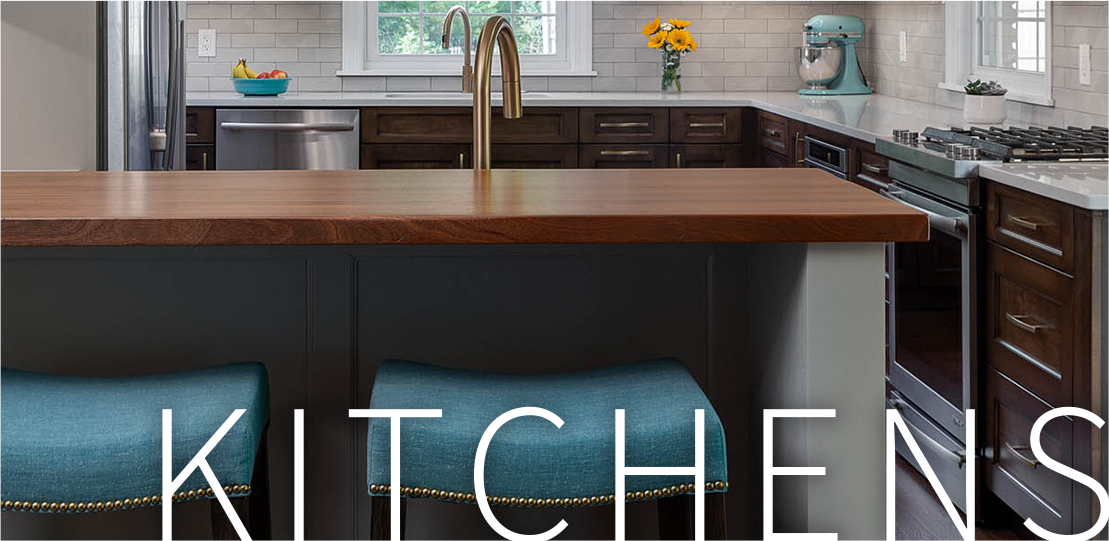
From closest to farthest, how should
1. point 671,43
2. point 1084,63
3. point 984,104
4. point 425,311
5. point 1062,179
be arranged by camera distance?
1. point 425,311
2. point 1062,179
3. point 1084,63
4. point 984,104
5. point 671,43

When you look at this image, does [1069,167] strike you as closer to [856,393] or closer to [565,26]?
[856,393]

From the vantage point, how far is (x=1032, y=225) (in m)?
2.54

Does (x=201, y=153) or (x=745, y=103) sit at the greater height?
(x=745, y=103)

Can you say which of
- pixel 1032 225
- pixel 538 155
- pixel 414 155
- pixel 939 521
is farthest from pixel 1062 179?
pixel 414 155

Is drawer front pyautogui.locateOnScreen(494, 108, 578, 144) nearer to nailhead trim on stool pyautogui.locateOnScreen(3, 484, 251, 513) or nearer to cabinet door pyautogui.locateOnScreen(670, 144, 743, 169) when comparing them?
cabinet door pyautogui.locateOnScreen(670, 144, 743, 169)

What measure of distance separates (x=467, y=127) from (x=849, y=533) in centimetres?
402

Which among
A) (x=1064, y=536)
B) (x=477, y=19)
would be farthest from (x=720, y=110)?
(x=1064, y=536)

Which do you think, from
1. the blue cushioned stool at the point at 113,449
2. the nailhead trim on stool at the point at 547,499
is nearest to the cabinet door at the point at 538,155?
the blue cushioned stool at the point at 113,449

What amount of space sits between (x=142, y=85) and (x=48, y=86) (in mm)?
633

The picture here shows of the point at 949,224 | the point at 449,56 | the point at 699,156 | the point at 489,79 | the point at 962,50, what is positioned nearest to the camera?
the point at 489,79

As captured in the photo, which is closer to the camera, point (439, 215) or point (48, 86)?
point (439, 215)

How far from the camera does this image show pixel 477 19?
6113mm

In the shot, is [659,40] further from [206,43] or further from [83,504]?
Answer: [83,504]

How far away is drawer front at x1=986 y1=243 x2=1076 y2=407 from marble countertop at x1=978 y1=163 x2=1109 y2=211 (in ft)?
0.55
